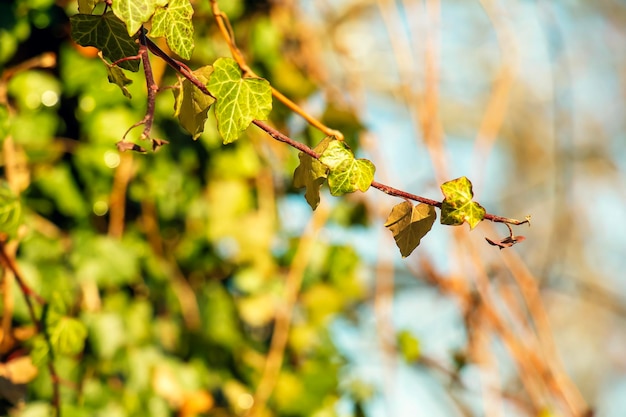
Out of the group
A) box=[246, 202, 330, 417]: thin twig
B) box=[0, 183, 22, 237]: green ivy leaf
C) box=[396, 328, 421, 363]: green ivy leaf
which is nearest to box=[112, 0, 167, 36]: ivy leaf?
box=[0, 183, 22, 237]: green ivy leaf

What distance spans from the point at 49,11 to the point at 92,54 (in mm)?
87

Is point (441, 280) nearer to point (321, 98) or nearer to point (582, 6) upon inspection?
point (321, 98)

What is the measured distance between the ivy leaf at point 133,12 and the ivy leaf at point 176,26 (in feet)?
0.10

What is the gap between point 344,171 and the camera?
587mm

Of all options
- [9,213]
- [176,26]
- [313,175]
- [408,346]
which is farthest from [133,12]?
[408,346]

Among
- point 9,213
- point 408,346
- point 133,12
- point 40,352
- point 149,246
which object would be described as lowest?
point 408,346

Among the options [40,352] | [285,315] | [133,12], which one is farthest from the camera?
[285,315]

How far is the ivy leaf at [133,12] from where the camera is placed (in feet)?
1.68

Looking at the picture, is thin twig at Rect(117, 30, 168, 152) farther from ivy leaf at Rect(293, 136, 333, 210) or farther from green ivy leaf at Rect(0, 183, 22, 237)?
green ivy leaf at Rect(0, 183, 22, 237)

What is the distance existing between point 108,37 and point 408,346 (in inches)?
42.2

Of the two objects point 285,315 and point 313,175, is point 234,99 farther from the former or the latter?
point 285,315

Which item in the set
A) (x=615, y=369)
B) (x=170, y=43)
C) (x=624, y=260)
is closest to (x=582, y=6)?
(x=624, y=260)

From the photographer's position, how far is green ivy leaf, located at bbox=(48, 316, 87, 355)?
0.88 metres

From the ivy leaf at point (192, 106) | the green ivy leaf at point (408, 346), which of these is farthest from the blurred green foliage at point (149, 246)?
the ivy leaf at point (192, 106)
